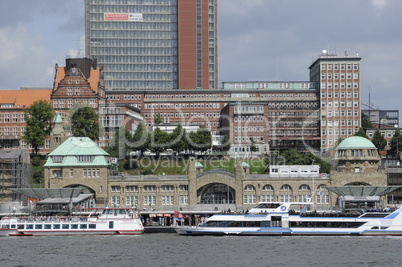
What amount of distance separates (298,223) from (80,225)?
33.2 metres

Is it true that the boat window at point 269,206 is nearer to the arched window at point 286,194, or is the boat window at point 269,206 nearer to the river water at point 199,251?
the river water at point 199,251

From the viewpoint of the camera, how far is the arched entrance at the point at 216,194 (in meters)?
171

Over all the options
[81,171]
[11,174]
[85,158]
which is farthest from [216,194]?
[11,174]

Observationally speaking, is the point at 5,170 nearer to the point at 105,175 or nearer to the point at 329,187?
the point at 105,175

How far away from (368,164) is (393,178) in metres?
19.0

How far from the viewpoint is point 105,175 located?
16875 cm

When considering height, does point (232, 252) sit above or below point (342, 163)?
below

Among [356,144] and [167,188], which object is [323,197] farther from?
[167,188]

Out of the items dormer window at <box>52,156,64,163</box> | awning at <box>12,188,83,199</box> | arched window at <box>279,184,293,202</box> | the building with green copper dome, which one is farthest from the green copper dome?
dormer window at <box>52,156,64,163</box>

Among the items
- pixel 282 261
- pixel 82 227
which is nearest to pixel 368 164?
pixel 82 227

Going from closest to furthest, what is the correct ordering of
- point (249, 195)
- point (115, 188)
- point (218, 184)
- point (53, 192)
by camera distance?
point (53, 192) → point (249, 195) → point (115, 188) → point (218, 184)

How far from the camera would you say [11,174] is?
566 ft

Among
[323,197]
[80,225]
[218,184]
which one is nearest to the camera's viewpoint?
[80,225]

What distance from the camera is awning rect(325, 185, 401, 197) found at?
498 ft
